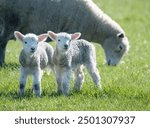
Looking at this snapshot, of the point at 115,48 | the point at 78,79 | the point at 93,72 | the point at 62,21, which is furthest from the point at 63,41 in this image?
the point at 115,48

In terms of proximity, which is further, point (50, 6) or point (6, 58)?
point (6, 58)

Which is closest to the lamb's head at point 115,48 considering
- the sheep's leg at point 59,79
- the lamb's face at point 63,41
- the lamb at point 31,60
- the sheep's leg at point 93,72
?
the sheep's leg at point 93,72

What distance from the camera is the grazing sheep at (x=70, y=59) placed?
11.5 m

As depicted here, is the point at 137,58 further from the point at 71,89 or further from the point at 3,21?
the point at 71,89

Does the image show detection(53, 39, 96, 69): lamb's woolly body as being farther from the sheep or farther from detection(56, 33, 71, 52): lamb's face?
the sheep

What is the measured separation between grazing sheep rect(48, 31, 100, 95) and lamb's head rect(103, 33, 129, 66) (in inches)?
141

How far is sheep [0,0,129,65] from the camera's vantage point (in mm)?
15367

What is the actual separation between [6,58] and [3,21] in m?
1.58

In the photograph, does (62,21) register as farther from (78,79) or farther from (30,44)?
(30,44)

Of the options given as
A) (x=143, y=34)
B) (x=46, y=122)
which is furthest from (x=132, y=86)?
(x=143, y=34)

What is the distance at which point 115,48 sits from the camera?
52.4 feet

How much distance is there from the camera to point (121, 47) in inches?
630

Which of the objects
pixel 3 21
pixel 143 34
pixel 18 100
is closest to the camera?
pixel 18 100

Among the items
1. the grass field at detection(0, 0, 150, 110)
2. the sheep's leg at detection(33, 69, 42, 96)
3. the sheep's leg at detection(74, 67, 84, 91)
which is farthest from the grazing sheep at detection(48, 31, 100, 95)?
the sheep's leg at detection(33, 69, 42, 96)
